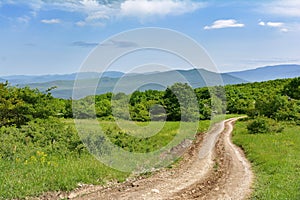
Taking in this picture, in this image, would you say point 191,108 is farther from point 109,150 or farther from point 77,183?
point 77,183

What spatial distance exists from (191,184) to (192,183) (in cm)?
16

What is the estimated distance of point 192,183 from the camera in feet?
42.4

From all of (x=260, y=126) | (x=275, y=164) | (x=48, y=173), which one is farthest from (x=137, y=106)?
(x=48, y=173)

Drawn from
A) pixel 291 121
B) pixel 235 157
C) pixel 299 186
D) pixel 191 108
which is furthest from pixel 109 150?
pixel 291 121

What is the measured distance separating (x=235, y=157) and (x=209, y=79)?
3932 millimetres

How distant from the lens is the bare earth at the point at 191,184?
37.3 ft

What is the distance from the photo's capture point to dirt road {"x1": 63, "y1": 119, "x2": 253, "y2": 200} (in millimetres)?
11391

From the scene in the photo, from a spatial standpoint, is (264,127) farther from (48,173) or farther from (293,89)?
(293,89)

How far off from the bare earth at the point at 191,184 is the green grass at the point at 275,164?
0.45m

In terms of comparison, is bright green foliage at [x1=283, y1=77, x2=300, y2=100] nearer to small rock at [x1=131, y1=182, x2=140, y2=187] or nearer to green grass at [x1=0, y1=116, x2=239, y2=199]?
green grass at [x1=0, y1=116, x2=239, y2=199]

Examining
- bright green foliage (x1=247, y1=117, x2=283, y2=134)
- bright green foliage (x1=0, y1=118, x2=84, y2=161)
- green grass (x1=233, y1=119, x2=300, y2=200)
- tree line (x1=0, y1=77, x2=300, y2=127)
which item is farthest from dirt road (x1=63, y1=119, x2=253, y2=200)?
bright green foliage (x1=247, y1=117, x2=283, y2=134)

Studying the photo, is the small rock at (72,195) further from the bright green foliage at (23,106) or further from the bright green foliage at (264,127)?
the bright green foliage at (264,127)

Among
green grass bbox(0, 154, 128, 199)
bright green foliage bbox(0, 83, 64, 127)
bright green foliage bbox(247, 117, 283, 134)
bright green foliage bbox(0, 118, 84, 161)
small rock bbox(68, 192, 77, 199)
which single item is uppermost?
bright green foliage bbox(0, 83, 64, 127)

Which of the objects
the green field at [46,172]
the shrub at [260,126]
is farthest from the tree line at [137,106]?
the shrub at [260,126]
